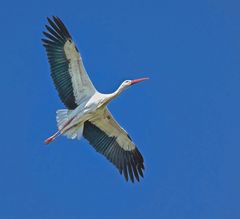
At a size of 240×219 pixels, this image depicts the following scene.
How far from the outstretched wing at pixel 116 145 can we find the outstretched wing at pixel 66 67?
31.7 inches

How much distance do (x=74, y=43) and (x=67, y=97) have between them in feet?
3.96

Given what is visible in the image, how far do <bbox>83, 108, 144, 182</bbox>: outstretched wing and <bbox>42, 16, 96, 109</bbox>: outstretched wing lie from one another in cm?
81

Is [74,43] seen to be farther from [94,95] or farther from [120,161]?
[120,161]

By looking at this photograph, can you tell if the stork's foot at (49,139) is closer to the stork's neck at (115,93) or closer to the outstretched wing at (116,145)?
the outstretched wing at (116,145)

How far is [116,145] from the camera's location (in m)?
21.8

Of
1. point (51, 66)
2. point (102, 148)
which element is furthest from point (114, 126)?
point (51, 66)

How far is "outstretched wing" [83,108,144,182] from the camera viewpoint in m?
21.6

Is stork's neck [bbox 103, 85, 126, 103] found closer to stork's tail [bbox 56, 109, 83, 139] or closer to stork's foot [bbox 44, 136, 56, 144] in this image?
stork's tail [bbox 56, 109, 83, 139]

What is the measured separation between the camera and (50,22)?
20891mm

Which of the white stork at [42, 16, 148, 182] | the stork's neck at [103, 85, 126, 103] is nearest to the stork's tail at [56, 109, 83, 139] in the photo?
the white stork at [42, 16, 148, 182]

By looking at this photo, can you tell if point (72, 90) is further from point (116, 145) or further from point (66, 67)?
point (116, 145)

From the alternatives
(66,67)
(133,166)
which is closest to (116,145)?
(133,166)

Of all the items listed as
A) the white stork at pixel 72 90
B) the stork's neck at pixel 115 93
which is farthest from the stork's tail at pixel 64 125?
the stork's neck at pixel 115 93

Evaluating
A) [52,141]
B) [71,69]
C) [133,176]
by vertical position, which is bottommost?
[133,176]
